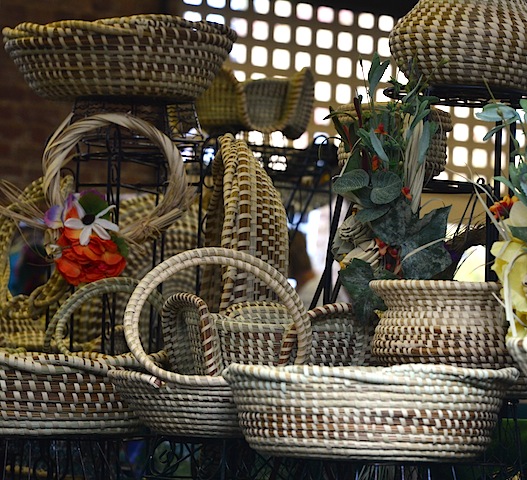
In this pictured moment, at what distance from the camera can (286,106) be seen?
3.69 metres

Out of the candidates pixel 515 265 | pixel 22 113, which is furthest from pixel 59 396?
pixel 22 113

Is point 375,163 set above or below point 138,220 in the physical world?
above

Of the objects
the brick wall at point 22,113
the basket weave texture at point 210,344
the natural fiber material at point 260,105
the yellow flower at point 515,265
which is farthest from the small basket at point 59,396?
the brick wall at point 22,113

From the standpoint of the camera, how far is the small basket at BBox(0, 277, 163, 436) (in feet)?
5.54

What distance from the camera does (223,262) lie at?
1596 millimetres

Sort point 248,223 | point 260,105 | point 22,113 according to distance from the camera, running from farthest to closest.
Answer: point 22,113 < point 260,105 < point 248,223

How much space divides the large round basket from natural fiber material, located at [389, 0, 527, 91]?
36 cm

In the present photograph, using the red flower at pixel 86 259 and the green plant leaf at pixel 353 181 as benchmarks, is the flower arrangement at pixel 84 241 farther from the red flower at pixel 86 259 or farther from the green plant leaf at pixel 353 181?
the green plant leaf at pixel 353 181

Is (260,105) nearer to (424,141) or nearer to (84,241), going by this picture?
(84,241)

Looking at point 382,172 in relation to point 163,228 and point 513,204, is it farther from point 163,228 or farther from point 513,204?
point 163,228

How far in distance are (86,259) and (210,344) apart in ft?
2.09

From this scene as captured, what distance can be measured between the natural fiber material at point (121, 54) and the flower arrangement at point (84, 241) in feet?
0.72

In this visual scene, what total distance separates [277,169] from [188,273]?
2.46ft

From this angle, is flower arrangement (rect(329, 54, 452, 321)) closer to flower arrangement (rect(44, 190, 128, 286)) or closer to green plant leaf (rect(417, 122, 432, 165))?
green plant leaf (rect(417, 122, 432, 165))
